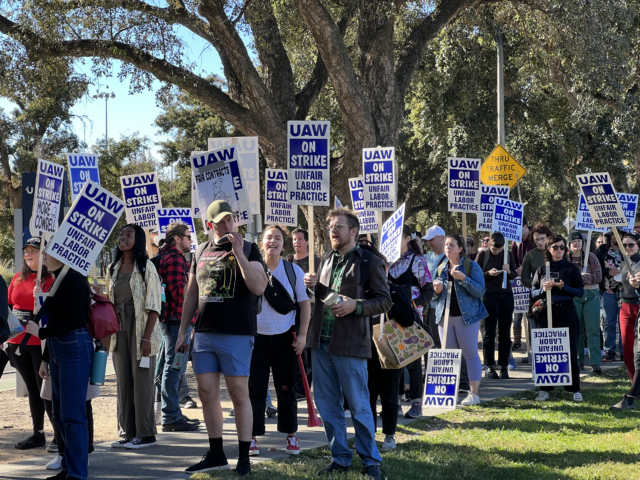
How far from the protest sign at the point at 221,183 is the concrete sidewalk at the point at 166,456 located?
2.11m

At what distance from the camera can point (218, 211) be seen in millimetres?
6098

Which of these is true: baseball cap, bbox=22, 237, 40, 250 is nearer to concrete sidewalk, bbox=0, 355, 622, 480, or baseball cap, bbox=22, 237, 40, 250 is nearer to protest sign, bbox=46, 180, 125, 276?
protest sign, bbox=46, 180, 125, 276

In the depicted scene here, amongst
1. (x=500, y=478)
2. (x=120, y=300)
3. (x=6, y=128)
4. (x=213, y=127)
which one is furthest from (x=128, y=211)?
(x=213, y=127)

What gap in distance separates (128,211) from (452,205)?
4.87m

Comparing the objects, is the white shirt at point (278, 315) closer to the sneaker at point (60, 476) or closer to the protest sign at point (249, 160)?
the sneaker at point (60, 476)

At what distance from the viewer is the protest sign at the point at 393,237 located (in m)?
7.88

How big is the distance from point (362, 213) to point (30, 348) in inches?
217

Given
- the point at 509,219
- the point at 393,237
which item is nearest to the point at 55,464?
the point at 393,237

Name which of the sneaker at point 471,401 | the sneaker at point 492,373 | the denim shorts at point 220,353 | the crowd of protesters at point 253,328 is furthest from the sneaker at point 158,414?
the sneaker at point 492,373

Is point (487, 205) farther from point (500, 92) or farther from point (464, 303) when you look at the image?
point (500, 92)

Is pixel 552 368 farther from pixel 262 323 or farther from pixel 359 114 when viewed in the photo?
pixel 359 114

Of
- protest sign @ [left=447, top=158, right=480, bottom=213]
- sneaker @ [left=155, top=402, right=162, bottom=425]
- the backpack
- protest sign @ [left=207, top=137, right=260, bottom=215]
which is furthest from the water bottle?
protest sign @ [left=447, top=158, right=480, bottom=213]

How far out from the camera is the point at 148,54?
46.7 feet

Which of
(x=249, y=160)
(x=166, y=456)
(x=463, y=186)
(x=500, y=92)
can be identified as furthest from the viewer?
(x=500, y=92)
